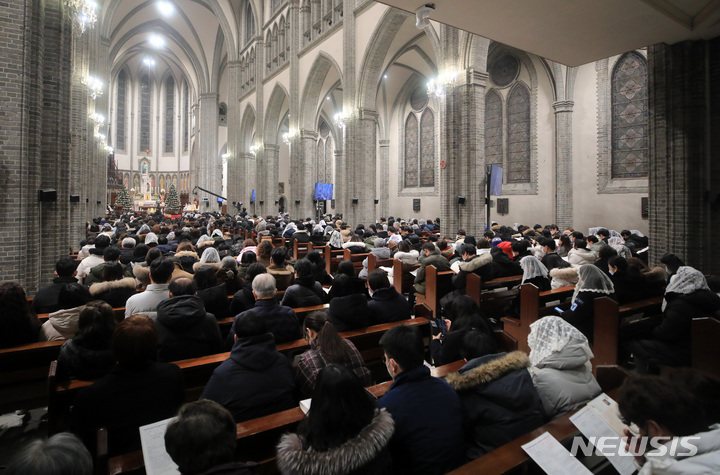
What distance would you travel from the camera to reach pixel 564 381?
85.7 inches

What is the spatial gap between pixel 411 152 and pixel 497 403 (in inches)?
847

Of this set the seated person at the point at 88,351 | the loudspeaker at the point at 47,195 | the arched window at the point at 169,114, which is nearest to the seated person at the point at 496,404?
the seated person at the point at 88,351

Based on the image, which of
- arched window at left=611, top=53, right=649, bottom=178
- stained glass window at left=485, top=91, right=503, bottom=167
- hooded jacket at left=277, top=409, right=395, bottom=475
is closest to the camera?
hooded jacket at left=277, top=409, right=395, bottom=475

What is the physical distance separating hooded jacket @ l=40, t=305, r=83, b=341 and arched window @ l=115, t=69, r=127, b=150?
148 ft

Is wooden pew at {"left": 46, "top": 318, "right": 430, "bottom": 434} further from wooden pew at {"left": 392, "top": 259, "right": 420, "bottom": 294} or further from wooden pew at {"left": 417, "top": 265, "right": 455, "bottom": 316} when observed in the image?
wooden pew at {"left": 392, "top": 259, "right": 420, "bottom": 294}

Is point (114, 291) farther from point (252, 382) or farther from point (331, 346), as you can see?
point (331, 346)

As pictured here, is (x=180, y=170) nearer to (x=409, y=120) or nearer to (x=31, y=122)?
(x=409, y=120)

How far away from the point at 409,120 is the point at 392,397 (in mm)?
22272

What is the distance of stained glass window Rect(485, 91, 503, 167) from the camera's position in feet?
54.9

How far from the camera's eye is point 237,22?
27.9 meters

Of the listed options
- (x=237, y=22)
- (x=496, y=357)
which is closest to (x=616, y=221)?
(x=496, y=357)

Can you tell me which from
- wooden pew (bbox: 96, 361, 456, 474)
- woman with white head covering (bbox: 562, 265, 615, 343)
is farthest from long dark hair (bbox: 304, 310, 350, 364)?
woman with white head covering (bbox: 562, 265, 615, 343)

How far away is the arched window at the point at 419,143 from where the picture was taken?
21266 mm

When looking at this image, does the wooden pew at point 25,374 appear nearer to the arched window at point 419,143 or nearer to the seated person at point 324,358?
the seated person at point 324,358
